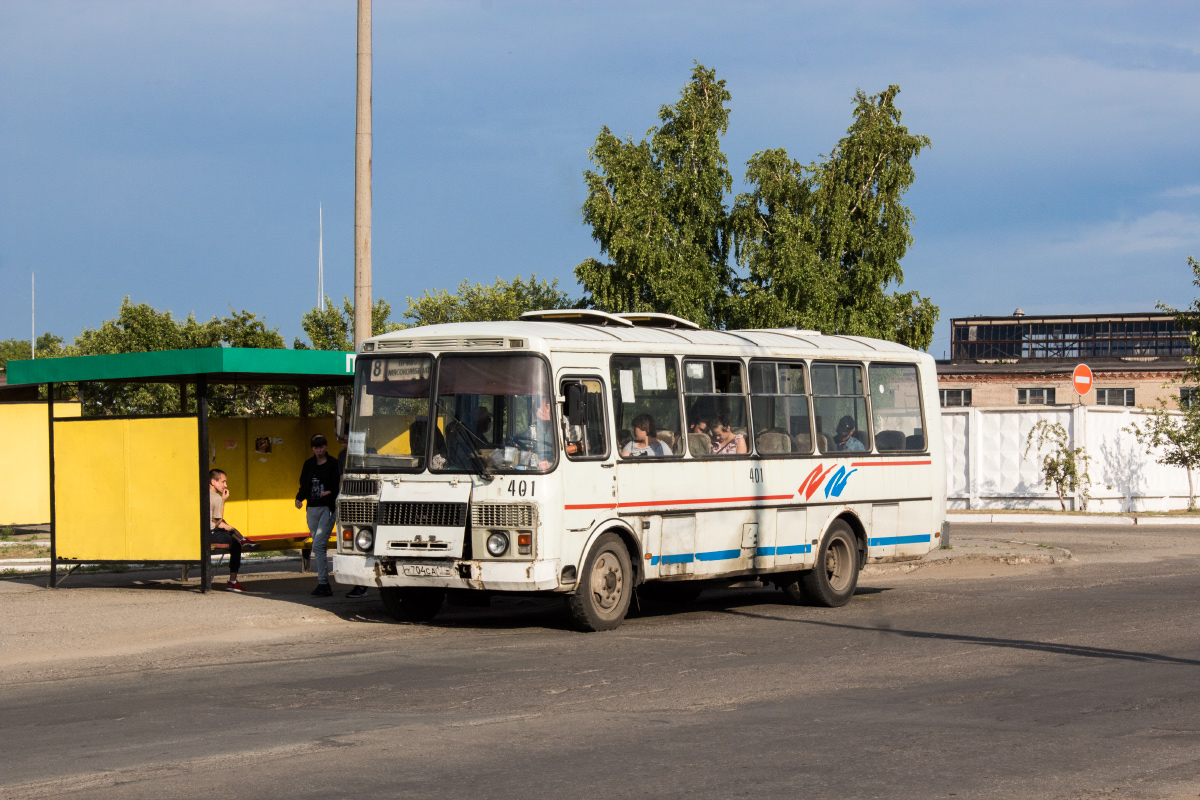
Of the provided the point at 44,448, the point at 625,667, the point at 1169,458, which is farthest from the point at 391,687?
the point at 1169,458

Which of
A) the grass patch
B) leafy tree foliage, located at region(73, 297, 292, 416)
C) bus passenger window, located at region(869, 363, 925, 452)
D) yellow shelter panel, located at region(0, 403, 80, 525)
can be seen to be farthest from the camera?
leafy tree foliage, located at region(73, 297, 292, 416)

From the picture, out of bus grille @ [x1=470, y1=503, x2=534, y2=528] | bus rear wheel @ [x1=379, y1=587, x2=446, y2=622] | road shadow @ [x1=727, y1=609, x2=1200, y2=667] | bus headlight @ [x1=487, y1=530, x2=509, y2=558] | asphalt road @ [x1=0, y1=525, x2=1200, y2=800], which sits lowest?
road shadow @ [x1=727, y1=609, x2=1200, y2=667]

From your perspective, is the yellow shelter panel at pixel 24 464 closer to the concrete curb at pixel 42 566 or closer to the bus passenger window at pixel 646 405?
the concrete curb at pixel 42 566

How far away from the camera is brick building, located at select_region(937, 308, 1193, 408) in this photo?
5659 centimetres

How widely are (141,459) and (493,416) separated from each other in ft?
18.2

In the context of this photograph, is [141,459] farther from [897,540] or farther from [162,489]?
[897,540]

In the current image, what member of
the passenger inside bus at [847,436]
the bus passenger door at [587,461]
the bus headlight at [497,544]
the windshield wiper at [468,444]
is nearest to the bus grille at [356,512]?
the windshield wiper at [468,444]

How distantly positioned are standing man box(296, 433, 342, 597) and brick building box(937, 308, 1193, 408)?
2942 cm

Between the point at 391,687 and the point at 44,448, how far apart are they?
20.3m

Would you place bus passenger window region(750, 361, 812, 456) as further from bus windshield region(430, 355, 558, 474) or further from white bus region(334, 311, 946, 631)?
bus windshield region(430, 355, 558, 474)

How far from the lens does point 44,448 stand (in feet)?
90.6

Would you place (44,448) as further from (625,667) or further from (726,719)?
(726,719)

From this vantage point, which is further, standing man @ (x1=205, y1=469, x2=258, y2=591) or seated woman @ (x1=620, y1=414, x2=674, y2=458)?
standing man @ (x1=205, y1=469, x2=258, y2=591)

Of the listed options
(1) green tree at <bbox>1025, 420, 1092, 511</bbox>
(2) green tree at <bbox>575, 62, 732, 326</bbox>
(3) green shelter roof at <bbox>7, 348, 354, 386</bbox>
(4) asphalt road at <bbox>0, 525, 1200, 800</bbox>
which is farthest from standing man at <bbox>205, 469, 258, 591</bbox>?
(1) green tree at <bbox>1025, 420, 1092, 511</bbox>
